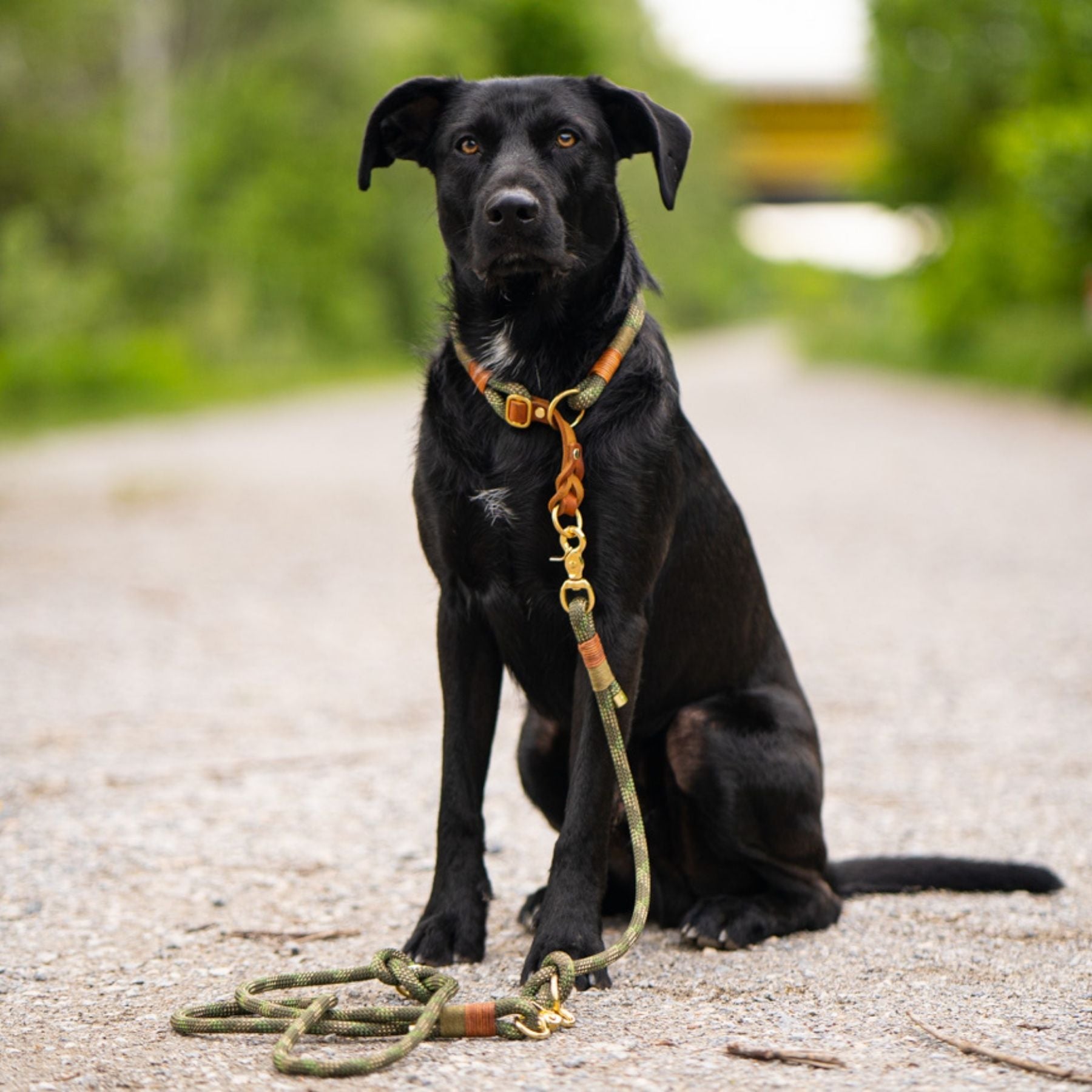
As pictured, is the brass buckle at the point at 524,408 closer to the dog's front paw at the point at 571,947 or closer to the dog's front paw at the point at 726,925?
the dog's front paw at the point at 571,947

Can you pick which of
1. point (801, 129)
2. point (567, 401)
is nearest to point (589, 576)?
point (567, 401)

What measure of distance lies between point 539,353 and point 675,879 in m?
1.18

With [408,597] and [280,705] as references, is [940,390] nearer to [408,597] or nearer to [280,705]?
[408,597]

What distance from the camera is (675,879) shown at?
127 inches

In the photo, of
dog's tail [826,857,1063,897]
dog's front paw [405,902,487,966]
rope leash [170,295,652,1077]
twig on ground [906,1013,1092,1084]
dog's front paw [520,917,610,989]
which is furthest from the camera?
dog's tail [826,857,1063,897]

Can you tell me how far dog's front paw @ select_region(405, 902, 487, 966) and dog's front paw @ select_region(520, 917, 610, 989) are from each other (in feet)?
0.56

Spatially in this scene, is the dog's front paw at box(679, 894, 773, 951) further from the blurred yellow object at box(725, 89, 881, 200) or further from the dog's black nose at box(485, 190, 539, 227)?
the blurred yellow object at box(725, 89, 881, 200)

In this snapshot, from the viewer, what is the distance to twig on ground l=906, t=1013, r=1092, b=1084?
2.27 metres

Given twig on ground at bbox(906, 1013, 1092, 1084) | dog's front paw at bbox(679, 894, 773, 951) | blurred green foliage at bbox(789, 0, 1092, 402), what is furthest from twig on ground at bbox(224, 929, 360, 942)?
blurred green foliage at bbox(789, 0, 1092, 402)

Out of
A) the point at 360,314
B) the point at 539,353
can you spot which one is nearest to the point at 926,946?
the point at 539,353

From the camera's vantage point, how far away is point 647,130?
3092 millimetres

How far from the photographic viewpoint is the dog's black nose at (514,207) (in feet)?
9.25

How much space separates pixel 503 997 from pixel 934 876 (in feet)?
3.95

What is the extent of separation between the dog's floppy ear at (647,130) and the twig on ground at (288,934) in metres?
1.68
